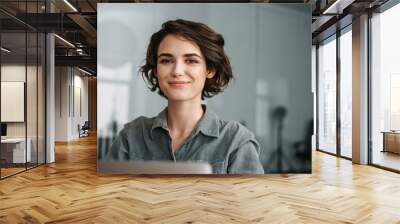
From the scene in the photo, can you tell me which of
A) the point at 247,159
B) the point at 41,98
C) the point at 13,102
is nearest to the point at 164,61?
the point at 247,159

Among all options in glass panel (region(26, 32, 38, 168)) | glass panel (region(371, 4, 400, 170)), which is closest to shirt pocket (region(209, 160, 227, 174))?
glass panel (region(371, 4, 400, 170))

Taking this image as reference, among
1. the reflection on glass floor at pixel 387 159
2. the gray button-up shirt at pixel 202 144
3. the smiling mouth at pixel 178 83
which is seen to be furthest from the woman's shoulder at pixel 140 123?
the reflection on glass floor at pixel 387 159

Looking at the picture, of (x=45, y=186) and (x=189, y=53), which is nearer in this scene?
(x=45, y=186)

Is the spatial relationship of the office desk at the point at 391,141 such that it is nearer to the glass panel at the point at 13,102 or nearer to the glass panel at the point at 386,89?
the glass panel at the point at 386,89

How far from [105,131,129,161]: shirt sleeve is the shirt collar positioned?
19.8 inches

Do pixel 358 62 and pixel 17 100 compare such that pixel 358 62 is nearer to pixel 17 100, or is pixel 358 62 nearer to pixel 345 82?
pixel 345 82

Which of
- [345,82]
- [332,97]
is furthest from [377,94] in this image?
[332,97]

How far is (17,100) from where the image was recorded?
6.89 meters

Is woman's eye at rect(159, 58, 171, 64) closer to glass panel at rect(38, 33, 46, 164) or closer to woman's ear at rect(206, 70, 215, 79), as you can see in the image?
woman's ear at rect(206, 70, 215, 79)

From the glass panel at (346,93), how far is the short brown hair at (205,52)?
3.91 m

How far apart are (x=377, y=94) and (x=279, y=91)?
110 inches

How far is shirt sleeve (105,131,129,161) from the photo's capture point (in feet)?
21.0

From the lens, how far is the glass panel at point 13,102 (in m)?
6.38

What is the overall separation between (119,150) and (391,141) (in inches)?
203
